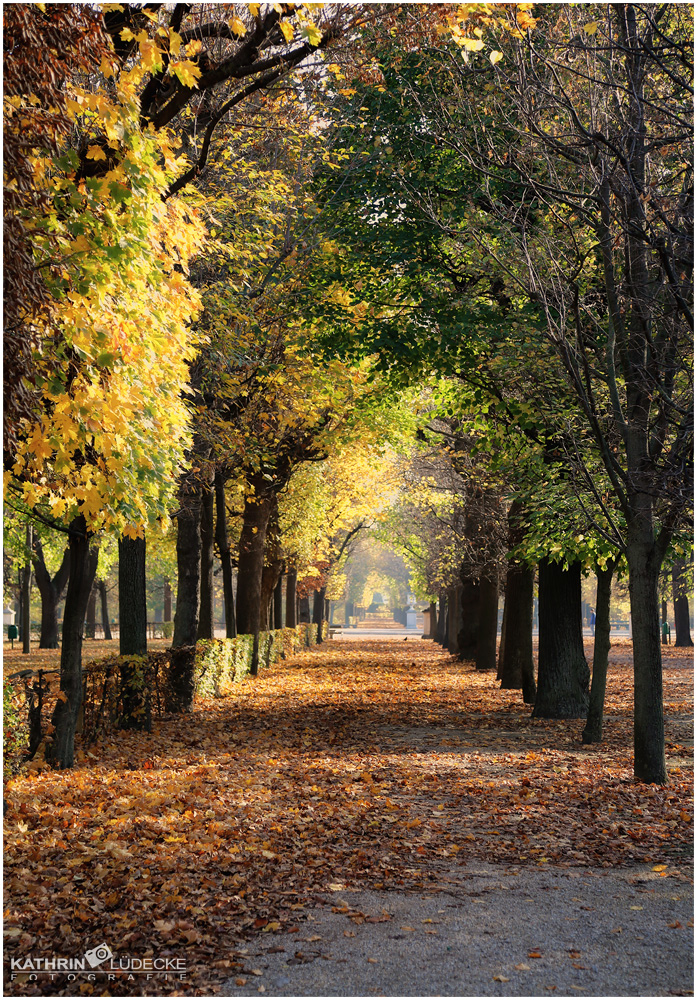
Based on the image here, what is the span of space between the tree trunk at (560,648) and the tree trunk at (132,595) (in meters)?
6.58

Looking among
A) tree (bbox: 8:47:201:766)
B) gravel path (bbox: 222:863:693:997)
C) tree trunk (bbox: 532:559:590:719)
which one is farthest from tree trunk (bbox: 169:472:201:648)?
gravel path (bbox: 222:863:693:997)

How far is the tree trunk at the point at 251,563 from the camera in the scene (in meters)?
23.1

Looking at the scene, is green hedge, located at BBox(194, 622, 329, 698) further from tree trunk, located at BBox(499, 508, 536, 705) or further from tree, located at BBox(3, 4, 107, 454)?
tree, located at BBox(3, 4, 107, 454)

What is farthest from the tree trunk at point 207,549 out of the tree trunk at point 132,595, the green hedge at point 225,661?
the tree trunk at point 132,595

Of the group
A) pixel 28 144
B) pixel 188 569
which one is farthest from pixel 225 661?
pixel 28 144

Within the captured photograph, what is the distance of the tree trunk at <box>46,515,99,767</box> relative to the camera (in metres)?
9.68

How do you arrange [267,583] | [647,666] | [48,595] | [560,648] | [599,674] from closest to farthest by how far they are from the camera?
1. [647,666]
2. [599,674]
3. [560,648]
4. [267,583]
5. [48,595]

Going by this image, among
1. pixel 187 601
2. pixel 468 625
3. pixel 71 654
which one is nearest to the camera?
pixel 71 654

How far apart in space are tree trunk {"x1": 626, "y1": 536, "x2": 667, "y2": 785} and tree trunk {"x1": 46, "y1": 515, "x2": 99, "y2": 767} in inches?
239

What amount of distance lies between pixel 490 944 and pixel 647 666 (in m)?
5.04

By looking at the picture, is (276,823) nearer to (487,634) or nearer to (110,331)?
(110,331)

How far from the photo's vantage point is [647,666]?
30.2 feet

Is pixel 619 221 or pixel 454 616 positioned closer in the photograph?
pixel 619 221

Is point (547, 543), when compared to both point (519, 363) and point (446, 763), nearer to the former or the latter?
point (519, 363)
